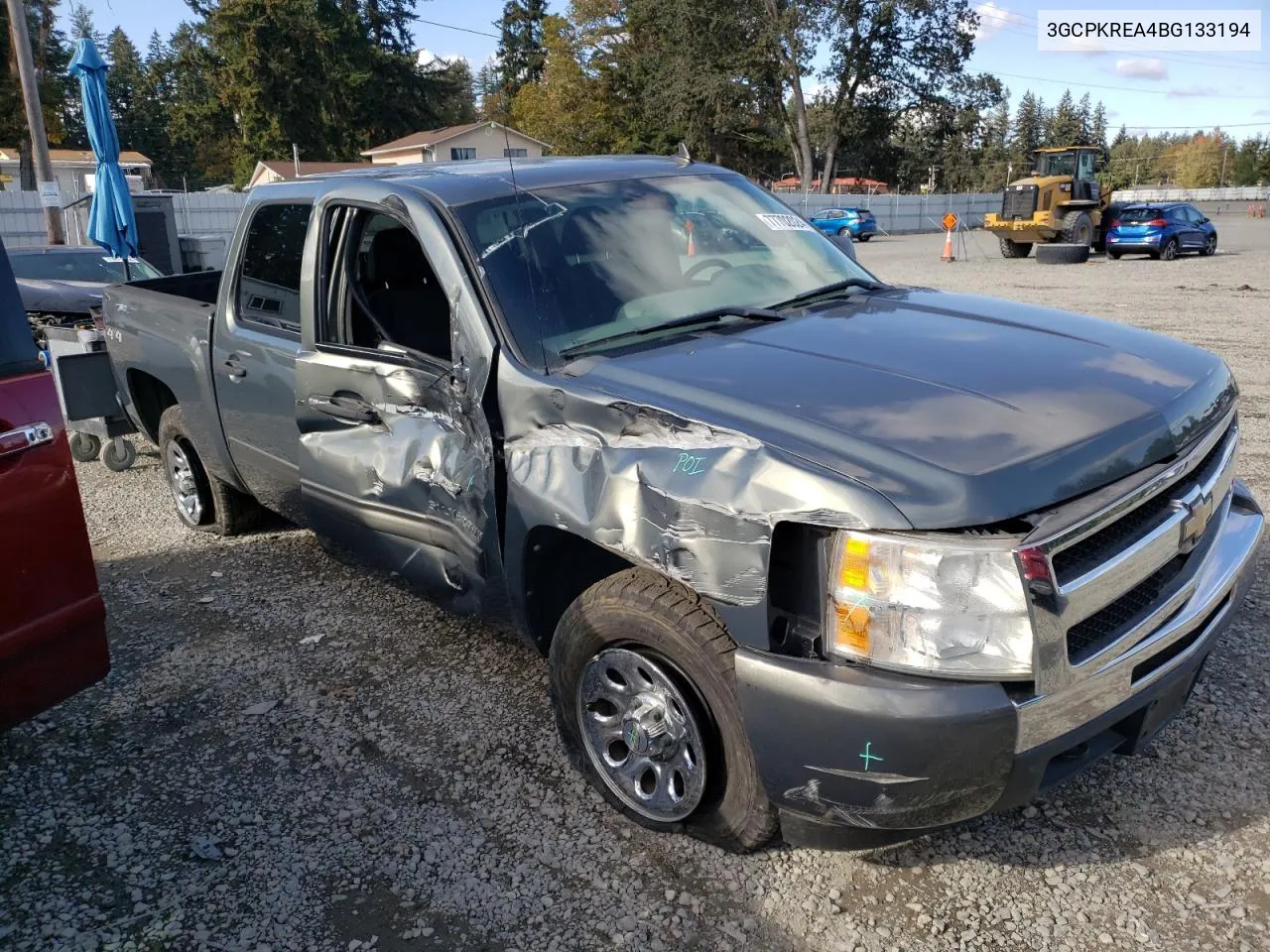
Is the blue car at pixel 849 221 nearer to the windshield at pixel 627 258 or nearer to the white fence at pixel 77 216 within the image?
the white fence at pixel 77 216

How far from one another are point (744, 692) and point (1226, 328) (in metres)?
11.8

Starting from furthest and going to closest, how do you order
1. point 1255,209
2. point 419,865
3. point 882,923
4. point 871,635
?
point 1255,209 < point 419,865 < point 882,923 < point 871,635

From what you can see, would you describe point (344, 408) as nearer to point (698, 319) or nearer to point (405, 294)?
point (405, 294)

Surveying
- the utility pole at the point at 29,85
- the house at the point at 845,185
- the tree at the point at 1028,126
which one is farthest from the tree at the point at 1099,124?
the utility pole at the point at 29,85

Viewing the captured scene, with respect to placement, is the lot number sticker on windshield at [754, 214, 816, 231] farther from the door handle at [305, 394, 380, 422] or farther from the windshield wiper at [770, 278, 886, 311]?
the door handle at [305, 394, 380, 422]

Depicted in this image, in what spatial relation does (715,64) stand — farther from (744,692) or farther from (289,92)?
(744,692)

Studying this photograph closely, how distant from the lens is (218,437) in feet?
15.4

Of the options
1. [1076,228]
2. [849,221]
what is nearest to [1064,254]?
[1076,228]

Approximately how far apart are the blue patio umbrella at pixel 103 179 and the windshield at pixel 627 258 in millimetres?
8764

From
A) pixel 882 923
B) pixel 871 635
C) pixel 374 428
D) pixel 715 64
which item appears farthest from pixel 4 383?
pixel 715 64

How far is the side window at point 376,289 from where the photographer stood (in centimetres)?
365

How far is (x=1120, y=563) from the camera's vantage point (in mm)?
2320

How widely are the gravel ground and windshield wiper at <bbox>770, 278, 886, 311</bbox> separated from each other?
5.52 ft

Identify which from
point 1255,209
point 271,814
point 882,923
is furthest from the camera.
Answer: point 1255,209
